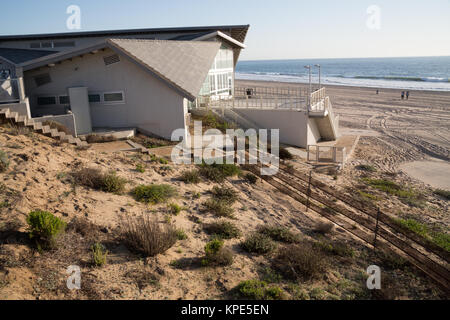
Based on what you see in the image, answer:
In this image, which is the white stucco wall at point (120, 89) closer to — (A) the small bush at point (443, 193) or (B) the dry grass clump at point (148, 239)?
(B) the dry grass clump at point (148, 239)

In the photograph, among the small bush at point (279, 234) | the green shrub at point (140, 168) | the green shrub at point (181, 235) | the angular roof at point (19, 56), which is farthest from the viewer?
the angular roof at point (19, 56)

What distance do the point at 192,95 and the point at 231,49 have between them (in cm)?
1408

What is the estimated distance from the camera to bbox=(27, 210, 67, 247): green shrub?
777cm

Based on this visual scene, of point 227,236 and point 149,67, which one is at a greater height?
point 149,67

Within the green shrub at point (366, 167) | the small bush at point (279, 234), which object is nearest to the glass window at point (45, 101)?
the small bush at point (279, 234)

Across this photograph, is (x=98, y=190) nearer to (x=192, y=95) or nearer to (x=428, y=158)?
(x=192, y=95)

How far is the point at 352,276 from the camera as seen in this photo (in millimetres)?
8688

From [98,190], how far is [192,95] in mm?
7818

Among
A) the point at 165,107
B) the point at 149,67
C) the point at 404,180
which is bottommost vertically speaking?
the point at 404,180

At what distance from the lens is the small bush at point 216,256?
328 inches

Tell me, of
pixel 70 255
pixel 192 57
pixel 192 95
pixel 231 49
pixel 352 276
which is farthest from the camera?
pixel 231 49
